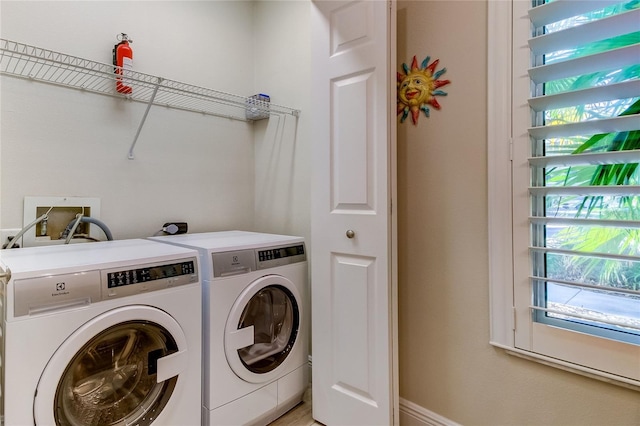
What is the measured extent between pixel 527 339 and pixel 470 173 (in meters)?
0.69

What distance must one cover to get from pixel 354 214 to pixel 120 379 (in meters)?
1.16

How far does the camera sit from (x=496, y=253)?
1.33 metres

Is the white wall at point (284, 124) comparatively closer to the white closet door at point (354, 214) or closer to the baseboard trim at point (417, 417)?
the white closet door at point (354, 214)

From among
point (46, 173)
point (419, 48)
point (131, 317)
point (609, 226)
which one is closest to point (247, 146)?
point (46, 173)

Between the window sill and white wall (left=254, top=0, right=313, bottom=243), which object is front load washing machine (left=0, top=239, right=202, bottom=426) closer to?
white wall (left=254, top=0, right=313, bottom=243)

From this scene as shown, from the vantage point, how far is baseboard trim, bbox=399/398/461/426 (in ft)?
4.92

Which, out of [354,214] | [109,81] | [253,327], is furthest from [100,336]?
[109,81]

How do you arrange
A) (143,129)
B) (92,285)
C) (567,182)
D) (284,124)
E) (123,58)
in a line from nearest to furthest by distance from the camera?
(92,285), (567,182), (123,58), (143,129), (284,124)

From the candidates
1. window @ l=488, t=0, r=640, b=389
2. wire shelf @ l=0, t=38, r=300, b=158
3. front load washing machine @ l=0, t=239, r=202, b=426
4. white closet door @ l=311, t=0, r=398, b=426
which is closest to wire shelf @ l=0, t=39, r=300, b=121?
wire shelf @ l=0, t=38, r=300, b=158

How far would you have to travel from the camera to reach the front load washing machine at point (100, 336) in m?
0.99

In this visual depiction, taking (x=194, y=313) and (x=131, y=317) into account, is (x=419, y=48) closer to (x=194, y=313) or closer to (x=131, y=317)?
(x=194, y=313)

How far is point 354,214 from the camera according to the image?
155cm

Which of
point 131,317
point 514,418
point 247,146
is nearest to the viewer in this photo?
point 131,317

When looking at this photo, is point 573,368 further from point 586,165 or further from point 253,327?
point 253,327
